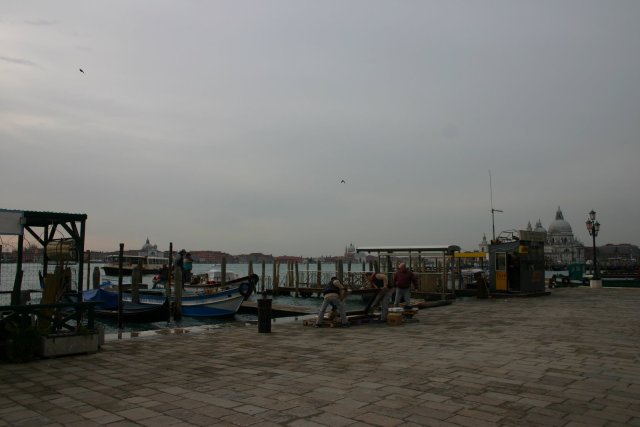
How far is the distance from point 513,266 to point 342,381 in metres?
18.7

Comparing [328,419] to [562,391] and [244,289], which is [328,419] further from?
[244,289]

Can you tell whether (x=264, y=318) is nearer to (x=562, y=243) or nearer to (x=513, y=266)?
(x=513, y=266)

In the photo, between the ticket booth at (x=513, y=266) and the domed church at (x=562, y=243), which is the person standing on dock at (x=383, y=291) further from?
the domed church at (x=562, y=243)

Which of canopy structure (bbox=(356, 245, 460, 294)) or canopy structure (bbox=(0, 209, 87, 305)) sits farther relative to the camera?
canopy structure (bbox=(356, 245, 460, 294))

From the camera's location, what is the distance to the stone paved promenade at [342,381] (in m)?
5.20

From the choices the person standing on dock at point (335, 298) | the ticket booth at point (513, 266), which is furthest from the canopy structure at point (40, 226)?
the ticket booth at point (513, 266)

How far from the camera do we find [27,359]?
8.25 m

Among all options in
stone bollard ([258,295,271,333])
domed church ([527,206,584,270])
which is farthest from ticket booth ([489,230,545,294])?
domed church ([527,206,584,270])

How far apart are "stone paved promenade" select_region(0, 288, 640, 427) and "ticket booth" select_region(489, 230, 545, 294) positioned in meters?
11.3

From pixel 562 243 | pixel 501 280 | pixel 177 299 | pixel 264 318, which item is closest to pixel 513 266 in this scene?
pixel 501 280

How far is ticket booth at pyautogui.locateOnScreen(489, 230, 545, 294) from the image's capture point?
23000mm

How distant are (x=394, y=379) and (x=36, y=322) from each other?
22.8 feet

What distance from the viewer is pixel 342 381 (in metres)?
6.76

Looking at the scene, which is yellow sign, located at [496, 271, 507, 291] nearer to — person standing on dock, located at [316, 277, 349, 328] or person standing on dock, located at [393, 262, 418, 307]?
person standing on dock, located at [393, 262, 418, 307]
